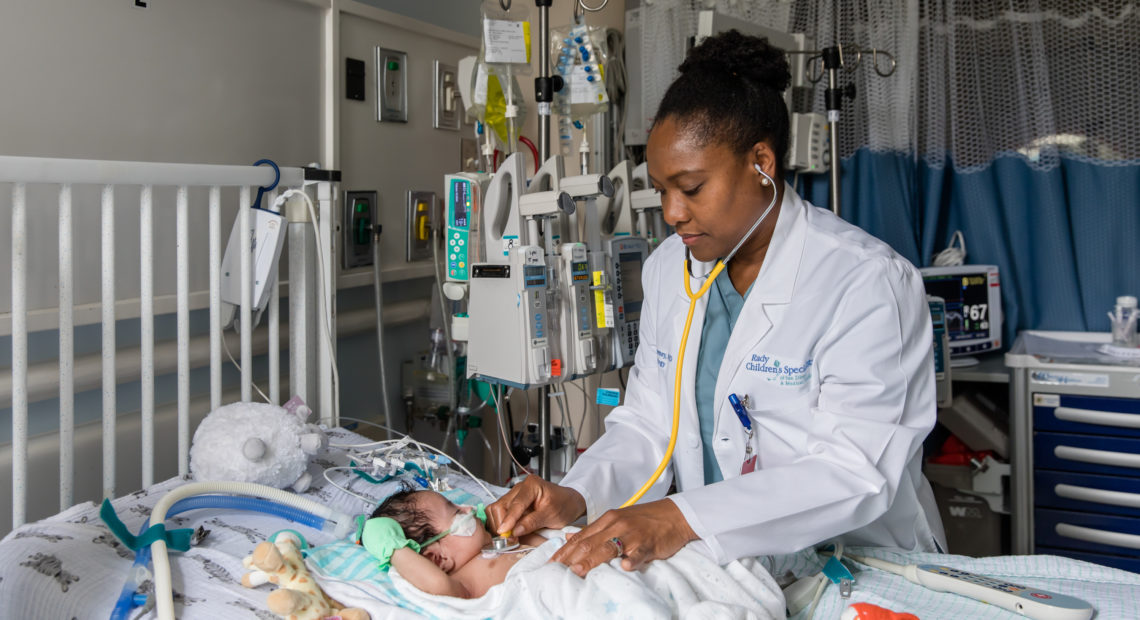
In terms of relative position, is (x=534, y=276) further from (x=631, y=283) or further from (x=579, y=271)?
(x=631, y=283)

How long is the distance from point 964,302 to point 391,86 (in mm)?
2046

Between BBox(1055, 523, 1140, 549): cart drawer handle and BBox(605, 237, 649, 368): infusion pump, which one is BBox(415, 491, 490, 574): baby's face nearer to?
BBox(605, 237, 649, 368): infusion pump

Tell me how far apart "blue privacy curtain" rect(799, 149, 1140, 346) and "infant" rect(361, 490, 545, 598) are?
1971 millimetres

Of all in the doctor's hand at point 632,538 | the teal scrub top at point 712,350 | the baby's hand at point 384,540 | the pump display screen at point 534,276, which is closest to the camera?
the doctor's hand at point 632,538

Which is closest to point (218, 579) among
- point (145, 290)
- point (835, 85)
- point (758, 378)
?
point (145, 290)

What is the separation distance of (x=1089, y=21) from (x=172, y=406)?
2.96 m

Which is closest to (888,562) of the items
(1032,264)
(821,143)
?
(821,143)

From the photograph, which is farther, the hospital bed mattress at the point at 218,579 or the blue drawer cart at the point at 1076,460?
the blue drawer cart at the point at 1076,460

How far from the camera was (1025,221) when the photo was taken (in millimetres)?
2854

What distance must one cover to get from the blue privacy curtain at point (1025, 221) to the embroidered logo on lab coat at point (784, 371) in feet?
5.35

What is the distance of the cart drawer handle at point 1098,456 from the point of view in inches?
91.8

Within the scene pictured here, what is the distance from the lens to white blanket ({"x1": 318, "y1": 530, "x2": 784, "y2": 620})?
1035 mm

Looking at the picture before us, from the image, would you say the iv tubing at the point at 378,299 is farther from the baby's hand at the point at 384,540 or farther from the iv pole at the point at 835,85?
the iv pole at the point at 835,85

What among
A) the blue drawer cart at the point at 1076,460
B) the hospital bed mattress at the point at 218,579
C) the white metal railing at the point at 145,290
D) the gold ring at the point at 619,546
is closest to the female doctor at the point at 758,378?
Answer: the gold ring at the point at 619,546
